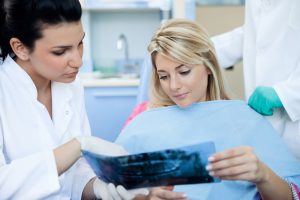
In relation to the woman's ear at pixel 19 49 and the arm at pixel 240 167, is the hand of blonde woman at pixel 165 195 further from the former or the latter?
the woman's ear at pixel 19 49

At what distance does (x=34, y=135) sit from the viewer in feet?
3.73

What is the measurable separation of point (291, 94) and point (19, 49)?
0.90 metres

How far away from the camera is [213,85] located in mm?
1422

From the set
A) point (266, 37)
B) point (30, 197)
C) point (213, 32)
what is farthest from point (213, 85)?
point (213, 32)

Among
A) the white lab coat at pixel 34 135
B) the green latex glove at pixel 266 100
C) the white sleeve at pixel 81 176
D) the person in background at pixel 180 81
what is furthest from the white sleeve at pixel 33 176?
the green latex glove at pixel 266 100

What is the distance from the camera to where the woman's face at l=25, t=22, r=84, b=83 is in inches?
42.7

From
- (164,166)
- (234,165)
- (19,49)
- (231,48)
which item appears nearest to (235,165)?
(234,165)

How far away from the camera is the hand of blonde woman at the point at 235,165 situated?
2.97 ft

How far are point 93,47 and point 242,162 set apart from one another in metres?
2.67

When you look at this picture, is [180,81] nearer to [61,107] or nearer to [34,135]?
[61,107]

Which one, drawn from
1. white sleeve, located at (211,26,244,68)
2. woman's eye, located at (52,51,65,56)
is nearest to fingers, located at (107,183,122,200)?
woman's eye, located at (52,51,65,56)

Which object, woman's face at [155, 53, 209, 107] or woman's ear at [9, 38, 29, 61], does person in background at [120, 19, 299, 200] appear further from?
woman's ear at [9, 38, 29, 61]

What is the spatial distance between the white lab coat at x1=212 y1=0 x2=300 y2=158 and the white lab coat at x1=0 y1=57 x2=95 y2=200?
69cm

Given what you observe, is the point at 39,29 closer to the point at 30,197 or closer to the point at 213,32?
the point at 30,197
